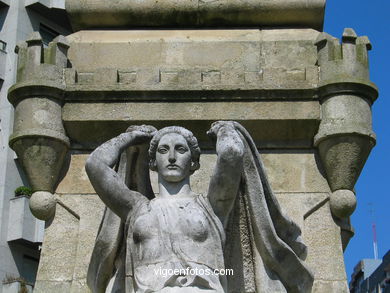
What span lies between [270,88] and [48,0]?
25.6 meters

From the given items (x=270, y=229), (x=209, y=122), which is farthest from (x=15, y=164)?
(x=270, y=229)

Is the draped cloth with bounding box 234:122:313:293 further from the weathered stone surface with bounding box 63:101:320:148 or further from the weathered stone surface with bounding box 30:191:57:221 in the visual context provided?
the weathered stone surface with bounding box 30:191:57:221

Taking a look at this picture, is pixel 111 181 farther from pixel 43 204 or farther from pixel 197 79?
pixel 197 79

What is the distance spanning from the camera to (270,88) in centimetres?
935

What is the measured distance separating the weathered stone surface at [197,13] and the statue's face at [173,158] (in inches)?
84.6

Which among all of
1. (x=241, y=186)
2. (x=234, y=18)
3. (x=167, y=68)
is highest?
(x=234, y=18)

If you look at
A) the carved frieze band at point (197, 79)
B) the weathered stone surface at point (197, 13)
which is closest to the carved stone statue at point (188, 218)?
the carved frieze band at point (197, 79)

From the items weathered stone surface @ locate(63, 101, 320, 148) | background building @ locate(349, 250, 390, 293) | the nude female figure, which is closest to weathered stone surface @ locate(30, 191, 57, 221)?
Result: weathered stone surface @ locate(63, 101, 320, 148)

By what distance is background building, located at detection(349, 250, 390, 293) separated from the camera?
47.5 meters

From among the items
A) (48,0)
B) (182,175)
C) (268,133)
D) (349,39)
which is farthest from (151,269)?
(48,0)

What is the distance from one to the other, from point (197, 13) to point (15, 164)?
21.2 m

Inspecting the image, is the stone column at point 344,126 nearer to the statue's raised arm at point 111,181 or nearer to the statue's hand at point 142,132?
the statue's hand at point 142,132

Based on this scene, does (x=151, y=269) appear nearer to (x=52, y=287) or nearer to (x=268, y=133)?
(x=52, y=287)

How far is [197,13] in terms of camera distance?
1019cm
